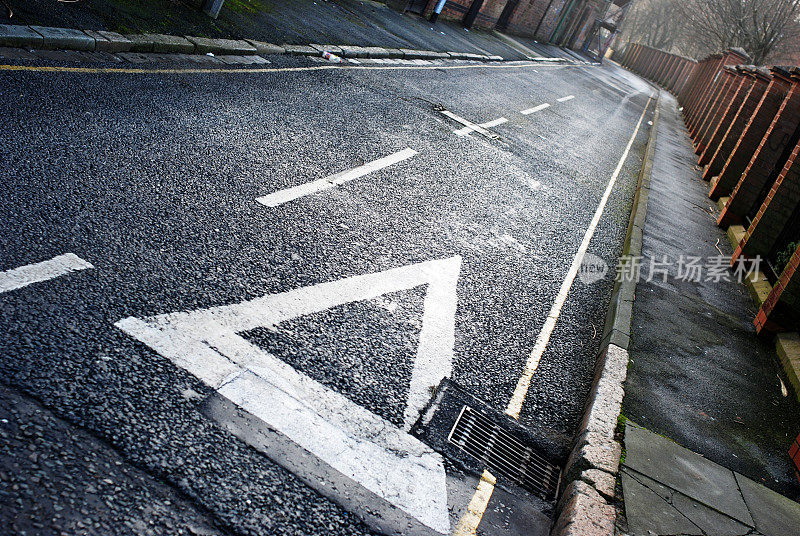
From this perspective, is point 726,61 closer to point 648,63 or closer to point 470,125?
point 470,125

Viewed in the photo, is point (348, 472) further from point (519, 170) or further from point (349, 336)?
point (519, 170)

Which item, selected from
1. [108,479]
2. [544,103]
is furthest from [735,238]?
[108,479]

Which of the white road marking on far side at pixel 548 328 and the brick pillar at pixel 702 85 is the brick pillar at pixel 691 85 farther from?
the white road marking on far side at pixel 548 328

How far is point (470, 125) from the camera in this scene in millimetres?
11727

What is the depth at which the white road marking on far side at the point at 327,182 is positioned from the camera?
584cm

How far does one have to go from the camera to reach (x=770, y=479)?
178 inches

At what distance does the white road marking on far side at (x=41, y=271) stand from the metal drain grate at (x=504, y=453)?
259cm

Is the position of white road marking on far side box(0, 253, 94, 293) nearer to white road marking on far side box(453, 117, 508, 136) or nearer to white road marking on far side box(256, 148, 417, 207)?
white road marking on far side box(256, 148, 417, 207)

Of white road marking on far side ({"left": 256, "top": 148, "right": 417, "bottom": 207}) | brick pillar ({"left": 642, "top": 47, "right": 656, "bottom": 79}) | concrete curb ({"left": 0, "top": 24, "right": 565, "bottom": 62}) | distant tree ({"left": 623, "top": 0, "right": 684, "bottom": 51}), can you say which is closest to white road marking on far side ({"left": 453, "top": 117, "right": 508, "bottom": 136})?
white road marking on far side ({"left": 256, "top": 148, "right": 417, "bottom": 207})

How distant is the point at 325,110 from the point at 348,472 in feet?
22.5

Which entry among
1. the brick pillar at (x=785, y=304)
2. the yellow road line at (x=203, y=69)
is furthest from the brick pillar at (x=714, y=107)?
the brick pillar at (x=785, y=304)

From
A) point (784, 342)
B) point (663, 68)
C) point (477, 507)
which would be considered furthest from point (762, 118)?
A: point (663, 68)

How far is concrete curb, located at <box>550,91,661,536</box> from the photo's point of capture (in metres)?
3.45

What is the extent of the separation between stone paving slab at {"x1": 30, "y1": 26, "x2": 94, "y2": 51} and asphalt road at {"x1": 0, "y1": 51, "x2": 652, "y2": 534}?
2.60 feet
